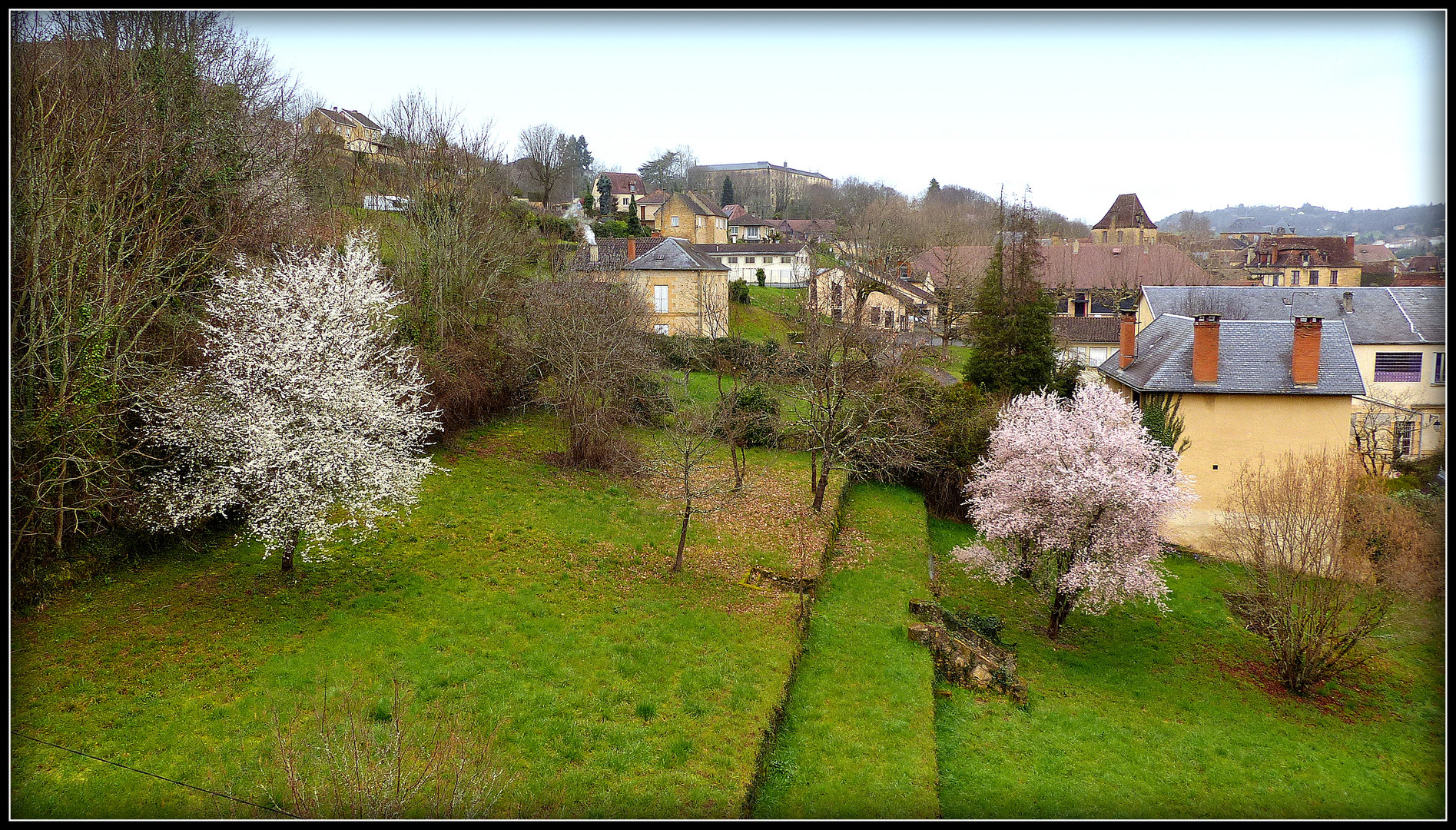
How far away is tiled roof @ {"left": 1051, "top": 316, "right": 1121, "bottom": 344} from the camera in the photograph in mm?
45406

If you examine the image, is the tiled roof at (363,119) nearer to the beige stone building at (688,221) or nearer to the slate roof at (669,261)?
the slate roof at (669,261)

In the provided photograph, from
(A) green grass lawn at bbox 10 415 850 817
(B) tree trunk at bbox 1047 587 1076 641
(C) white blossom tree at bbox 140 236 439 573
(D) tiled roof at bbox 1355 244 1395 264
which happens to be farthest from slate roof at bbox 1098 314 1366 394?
(C) white blossom tree at bbox 140 236 439 573

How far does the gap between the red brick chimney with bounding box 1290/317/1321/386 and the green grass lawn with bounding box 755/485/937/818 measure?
42.7 ft

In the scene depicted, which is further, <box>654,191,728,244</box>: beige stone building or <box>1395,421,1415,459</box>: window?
<box>654,191,728,244</box>: beige stone building

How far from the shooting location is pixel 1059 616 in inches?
701

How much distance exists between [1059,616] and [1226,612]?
18.7 feet

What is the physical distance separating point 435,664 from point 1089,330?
44.4 m

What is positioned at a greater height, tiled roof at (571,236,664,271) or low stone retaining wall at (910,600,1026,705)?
tiled roof at (571,236,664,271)

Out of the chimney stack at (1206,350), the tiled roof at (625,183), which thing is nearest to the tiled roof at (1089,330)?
the chimney stack at (1206,350)

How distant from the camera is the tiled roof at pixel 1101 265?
5550 centimetres

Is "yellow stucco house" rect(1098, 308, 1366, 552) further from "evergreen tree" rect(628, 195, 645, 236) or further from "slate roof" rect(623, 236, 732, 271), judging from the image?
"evergreen tree" rect(628, 195, 645, 236)

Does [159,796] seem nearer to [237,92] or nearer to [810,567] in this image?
[810,567]

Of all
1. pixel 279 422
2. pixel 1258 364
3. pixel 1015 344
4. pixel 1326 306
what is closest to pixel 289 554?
pixel 279 422

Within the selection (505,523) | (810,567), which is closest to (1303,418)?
(810,567)
